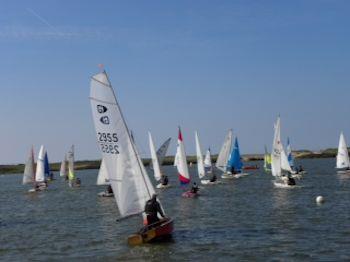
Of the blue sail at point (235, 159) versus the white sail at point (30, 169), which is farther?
the blue sail at point (235, 159)

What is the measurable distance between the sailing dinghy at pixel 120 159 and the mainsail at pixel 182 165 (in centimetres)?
2416

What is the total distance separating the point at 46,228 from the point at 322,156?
16458cm

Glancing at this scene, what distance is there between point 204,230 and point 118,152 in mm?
7187

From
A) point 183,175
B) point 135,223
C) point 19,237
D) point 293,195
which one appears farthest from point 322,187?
point 19,237

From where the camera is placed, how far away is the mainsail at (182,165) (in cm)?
5128

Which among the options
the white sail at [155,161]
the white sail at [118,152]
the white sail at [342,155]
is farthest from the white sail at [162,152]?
the white sail at [118,152]

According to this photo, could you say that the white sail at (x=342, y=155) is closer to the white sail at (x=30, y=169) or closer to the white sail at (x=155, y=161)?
the white sail at (x=155, y=161)

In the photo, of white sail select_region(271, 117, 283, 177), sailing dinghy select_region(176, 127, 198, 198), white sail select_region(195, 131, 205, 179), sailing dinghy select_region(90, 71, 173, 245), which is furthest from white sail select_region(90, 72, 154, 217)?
white sail select_region(195, 131, 205, 179)

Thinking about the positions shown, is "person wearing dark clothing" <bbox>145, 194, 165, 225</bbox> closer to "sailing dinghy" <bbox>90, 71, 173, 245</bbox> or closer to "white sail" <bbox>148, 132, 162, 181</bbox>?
"sailing dinghy" <bbox>90, 71, 173, 245</bbox>

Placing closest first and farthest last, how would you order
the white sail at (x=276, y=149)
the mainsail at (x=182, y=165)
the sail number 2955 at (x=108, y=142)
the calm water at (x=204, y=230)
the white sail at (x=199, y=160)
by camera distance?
the calm water at (x=204, y=230), the sail number 2955 at (x=108, y=142), the mainsail at (x=182, y=165), the white sail at (x=276, y=149), the white sail at (x=199, y=160)

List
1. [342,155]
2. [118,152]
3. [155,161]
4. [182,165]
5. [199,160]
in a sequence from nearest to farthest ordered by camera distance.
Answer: [118,152] < [182,165] < [155,161] < [199,160] < [342,155]

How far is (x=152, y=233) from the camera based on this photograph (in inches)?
1006

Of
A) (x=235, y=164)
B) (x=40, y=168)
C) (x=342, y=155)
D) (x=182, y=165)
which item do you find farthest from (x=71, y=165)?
(x=342, y=155)

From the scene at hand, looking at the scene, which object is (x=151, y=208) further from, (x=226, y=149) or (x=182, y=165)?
(x=226, y=149)
